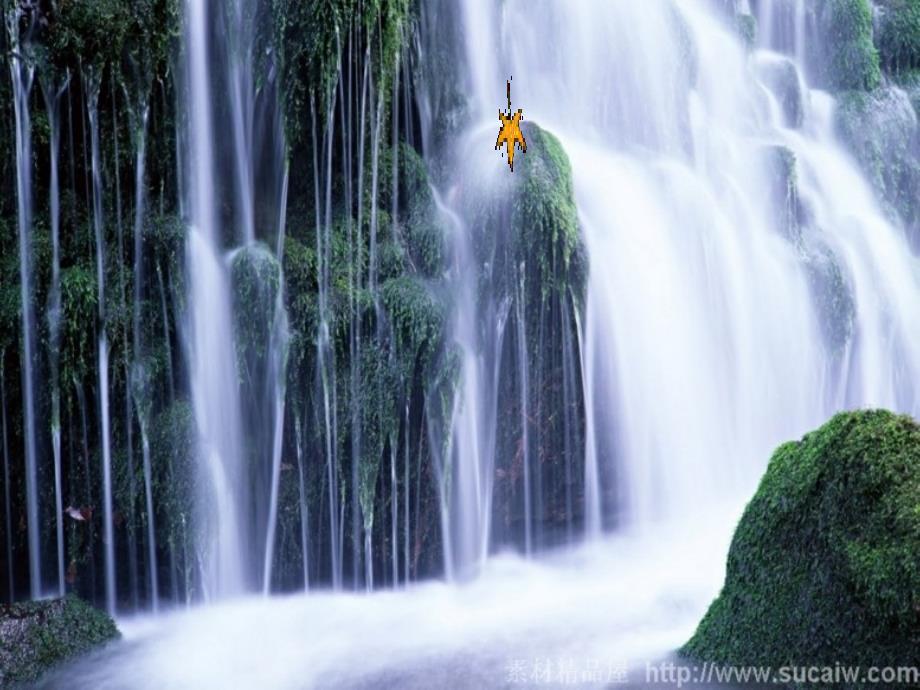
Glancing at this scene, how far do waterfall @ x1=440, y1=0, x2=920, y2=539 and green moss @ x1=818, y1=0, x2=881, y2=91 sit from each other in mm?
2053

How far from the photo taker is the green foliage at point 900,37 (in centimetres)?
1444

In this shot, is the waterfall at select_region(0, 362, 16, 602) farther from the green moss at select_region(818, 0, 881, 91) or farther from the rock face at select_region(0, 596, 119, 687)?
the green moss at select_region(818, 0, 881, 91)

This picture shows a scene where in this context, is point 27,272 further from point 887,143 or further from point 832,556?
point 887,143

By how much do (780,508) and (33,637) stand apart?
15.2 ft

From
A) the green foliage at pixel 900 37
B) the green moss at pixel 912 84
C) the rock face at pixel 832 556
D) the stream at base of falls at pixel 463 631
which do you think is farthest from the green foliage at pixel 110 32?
the green foliage at pixel 900 37

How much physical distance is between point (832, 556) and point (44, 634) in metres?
4.80

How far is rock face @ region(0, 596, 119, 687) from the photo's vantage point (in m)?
5.70

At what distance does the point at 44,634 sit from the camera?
5.98 metres

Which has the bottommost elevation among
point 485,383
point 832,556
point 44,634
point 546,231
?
point 44,634

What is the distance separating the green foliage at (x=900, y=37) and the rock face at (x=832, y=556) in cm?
1202

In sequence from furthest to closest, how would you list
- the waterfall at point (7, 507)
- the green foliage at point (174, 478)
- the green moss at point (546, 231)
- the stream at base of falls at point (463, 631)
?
the green moss at point (546, 231) < the green foliage at point (174, 478) < the waterfall at point (7, 507) < the stream at base of falls at point (463, 631)

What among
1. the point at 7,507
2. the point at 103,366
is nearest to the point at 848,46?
the point at 103,366

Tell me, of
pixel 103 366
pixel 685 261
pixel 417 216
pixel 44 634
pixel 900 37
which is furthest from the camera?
pixel 900 37

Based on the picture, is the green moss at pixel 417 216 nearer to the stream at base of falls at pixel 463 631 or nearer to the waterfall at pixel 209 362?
the waterfall at pixel 209 362
